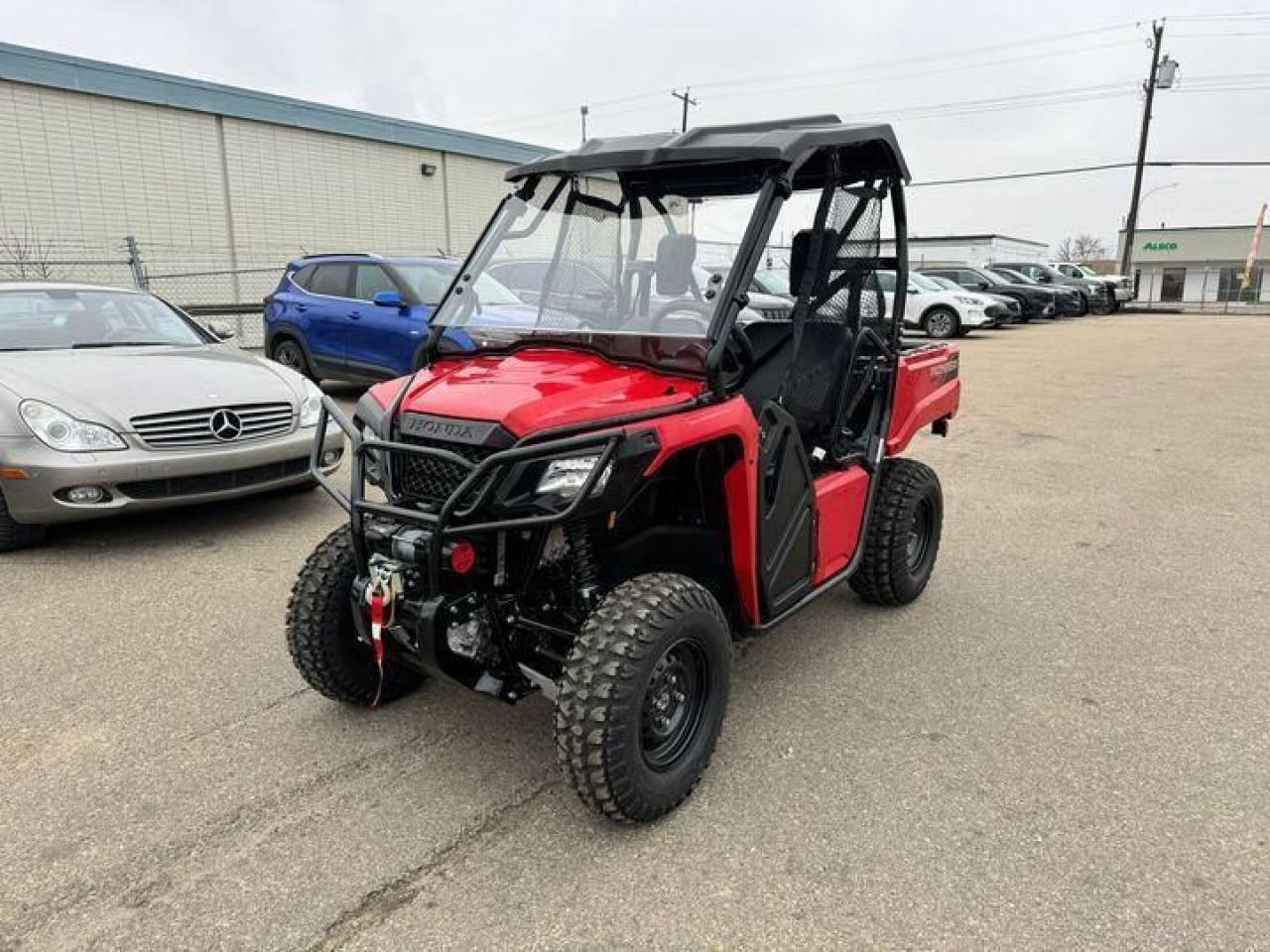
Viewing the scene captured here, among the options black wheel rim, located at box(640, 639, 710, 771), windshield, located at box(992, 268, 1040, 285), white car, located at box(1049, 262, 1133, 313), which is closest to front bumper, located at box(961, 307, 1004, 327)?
windshield, located at box(992, 268, 1040, 285)

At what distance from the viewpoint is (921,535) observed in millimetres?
4430

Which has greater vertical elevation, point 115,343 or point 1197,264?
point 1197,264

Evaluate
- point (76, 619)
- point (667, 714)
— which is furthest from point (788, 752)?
point (76, 619)

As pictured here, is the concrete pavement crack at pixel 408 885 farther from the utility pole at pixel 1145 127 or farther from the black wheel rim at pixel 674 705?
the utility pole at pixel 1145 127

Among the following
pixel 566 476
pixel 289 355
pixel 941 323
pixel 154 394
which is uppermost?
pixel 566 476

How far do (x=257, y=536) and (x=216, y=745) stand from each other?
7.93 feet

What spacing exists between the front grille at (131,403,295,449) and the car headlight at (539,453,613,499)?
3229 mm

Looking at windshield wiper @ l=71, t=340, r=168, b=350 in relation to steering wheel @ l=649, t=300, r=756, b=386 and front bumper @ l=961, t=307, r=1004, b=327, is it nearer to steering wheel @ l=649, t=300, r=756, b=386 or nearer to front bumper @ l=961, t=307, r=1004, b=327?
steering wheel @ l=649, t=300, r=756, b=386

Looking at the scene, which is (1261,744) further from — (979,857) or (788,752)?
(788,752)

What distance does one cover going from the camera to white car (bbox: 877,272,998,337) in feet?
66.1

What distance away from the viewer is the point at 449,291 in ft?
11.3

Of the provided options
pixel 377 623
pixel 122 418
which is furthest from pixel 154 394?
pixel 377 623

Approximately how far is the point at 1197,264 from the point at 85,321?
64415 millimetres

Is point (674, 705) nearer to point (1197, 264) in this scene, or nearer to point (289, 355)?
point (289, 355)
